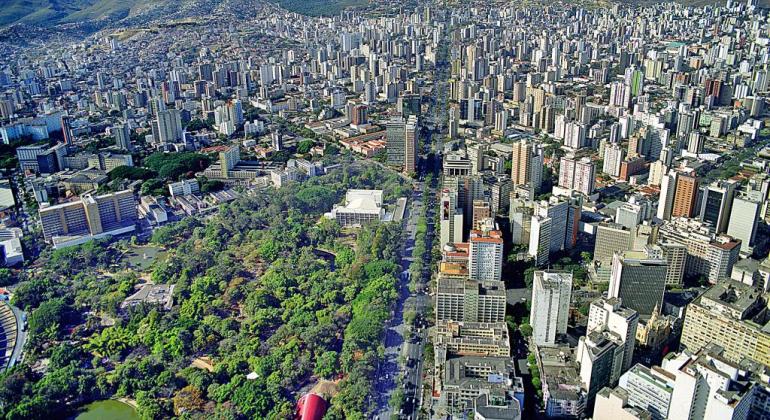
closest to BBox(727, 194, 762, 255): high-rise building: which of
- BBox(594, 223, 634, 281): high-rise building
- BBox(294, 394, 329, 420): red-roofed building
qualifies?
BBox(594, 223, 634, 281): high-rise building

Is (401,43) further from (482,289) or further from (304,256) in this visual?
(482,289)

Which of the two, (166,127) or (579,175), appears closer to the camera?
(579,175)

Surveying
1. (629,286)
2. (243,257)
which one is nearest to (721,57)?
(629,286)

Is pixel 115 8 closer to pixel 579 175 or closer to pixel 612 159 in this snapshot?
pixel 612 159

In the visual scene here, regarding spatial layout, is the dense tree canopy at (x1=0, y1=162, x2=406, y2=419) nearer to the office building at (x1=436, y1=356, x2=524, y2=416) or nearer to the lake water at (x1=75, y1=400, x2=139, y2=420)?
the lake water at (x1=75, y1=400, x2=139, y2=420)

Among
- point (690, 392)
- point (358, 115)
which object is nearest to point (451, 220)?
point (690, 392)

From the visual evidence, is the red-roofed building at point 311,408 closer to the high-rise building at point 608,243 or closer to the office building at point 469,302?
the office building at point 469,302
